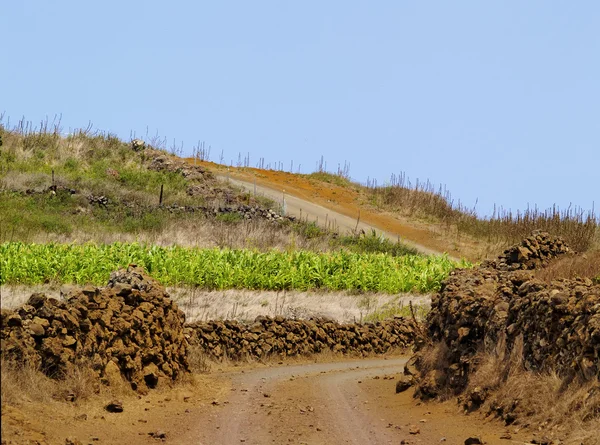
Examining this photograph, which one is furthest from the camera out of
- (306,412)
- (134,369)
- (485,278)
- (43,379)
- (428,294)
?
(428,294)

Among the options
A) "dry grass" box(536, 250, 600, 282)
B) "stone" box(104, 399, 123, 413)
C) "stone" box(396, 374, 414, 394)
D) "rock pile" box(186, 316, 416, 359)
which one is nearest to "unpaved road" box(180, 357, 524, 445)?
"stone" box(396, 374, 414, 394)

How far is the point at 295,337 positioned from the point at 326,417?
10.4 metres

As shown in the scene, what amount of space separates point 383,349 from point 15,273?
36.5ft

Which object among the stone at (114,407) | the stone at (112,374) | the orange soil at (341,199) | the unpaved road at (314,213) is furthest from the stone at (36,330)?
the orange soil at (341,199)

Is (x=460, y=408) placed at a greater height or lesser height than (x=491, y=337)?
lesser

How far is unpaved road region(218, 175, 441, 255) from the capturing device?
56.5 meters

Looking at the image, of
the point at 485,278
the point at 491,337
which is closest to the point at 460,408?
the point at 491,337

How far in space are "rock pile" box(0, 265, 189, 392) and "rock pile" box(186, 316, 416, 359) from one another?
14.5ft

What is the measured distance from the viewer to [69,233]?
4597cm

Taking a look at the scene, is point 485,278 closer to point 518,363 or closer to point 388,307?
point 518,363

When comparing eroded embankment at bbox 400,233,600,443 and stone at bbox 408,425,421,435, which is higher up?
eroded embankment at bbox 400,233,600,443

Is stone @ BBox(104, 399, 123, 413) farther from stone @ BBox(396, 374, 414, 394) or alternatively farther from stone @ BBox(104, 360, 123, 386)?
stone @ BBox(396, 374, 414, 394)

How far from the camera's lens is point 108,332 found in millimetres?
15172

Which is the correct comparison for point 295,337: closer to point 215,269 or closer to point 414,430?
point 215,269
